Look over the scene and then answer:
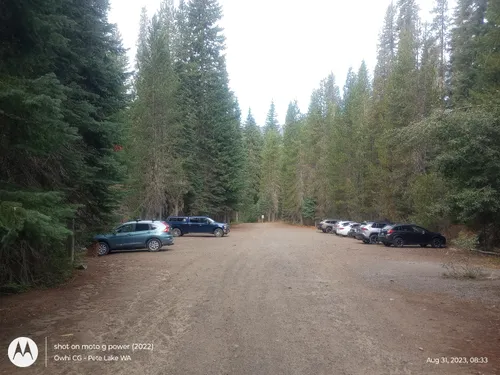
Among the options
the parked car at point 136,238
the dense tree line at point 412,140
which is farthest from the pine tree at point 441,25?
the parked car at point 136,238

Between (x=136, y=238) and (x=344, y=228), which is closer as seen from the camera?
(x=136, y=238)

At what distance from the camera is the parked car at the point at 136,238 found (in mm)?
20672

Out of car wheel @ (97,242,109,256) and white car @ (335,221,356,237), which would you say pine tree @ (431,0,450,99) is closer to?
white car @ (335,221,356,237)

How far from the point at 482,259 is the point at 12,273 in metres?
19.6

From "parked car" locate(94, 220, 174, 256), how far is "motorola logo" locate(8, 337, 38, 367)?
48.4 feet

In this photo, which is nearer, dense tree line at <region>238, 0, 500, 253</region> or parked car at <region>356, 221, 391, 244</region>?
dense tree line at <region>238, 0, 500, 253</region>

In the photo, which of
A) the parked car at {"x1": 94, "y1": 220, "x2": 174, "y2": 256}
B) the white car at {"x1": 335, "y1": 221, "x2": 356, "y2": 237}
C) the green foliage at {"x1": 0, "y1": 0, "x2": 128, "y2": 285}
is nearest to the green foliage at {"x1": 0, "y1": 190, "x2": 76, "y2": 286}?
the green foliage at {"x1": 0, "y1": 0, "x2": 128, "y2": 285}

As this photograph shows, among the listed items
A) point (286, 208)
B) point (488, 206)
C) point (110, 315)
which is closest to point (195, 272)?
point (110, 315)

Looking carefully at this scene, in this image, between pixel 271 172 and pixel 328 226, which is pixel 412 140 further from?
pixel 271 172

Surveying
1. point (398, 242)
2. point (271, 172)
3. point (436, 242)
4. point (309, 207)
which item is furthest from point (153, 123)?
point (271, 172)

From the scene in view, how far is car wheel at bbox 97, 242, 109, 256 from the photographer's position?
802 inches

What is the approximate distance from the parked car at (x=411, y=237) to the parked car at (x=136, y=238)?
48.7ft

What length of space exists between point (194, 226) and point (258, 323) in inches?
1096

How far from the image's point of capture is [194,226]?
114 feet
